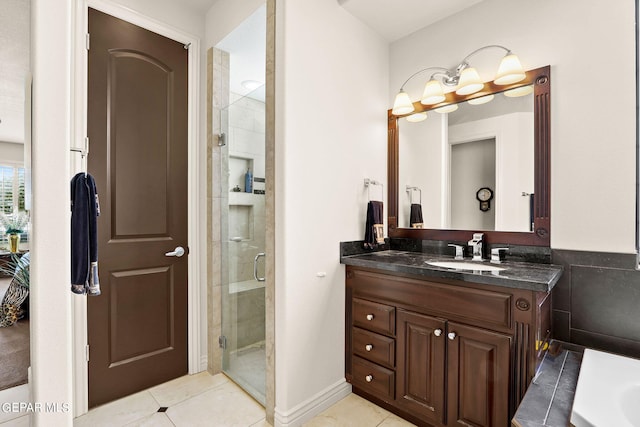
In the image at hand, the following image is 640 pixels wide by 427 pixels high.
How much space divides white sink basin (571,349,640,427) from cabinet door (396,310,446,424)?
0.58 m

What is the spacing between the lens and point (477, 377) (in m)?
1.49

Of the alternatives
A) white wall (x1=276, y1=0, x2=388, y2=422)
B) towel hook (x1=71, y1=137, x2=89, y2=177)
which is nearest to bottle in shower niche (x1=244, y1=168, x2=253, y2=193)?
white wall (x1=276, y1=0, x2=388, y2=422)

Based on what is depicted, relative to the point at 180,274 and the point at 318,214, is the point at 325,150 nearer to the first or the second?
the point at 318,214

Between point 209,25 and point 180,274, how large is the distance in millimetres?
1917

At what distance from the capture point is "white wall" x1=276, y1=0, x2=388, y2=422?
174cm

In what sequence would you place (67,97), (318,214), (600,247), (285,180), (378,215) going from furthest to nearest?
1. (378,215)
2. (318,214)
3. (285,180)
4. (600,247)
5. (67,97)

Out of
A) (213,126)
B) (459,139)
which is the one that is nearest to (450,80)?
(459,139)

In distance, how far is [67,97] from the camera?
0.91 m

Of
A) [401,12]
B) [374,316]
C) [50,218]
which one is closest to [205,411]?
[374,316]

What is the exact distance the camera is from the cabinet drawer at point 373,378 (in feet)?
6.00

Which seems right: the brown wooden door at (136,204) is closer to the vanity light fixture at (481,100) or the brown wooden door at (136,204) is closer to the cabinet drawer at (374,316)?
the cabinet drawer at (374,316)

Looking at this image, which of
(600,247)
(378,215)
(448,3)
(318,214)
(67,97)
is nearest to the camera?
(67,97)

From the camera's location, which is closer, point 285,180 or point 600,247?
point 600,247

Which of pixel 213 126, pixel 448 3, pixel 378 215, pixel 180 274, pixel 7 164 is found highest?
pixel 448 3
